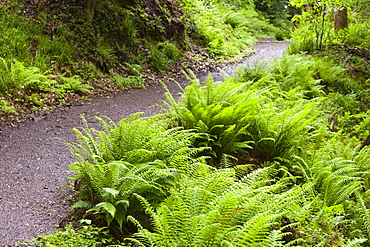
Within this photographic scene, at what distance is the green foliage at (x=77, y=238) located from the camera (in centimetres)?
267

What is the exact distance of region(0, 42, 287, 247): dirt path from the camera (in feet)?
9.86

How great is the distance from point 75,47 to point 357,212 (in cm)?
714

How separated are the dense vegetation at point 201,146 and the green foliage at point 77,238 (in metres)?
0.02

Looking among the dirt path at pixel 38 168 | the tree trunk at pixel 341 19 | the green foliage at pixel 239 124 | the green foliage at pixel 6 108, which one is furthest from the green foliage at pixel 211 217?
the tree trunk at pixel 341 19

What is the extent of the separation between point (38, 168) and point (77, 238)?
5.50 ft

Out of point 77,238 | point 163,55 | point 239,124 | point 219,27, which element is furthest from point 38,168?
point 219,27

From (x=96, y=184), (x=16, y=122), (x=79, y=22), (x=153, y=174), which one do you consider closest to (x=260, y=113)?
(x=153, y=174)

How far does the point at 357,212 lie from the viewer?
425 cm

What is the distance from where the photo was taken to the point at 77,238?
8.87ft

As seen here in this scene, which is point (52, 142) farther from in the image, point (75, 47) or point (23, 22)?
point (23, 22)

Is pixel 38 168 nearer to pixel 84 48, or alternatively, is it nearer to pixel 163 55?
pixel 84 48

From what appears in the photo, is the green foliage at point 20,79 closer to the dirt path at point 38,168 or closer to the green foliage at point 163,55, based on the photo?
the dirt path at point 38,168

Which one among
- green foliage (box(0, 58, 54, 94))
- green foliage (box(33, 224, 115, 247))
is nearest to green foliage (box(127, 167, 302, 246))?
green foliage (box(33, 224, 115, 247))

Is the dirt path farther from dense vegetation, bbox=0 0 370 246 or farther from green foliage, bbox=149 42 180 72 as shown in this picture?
green foliage, bbox=149 42 180 72
